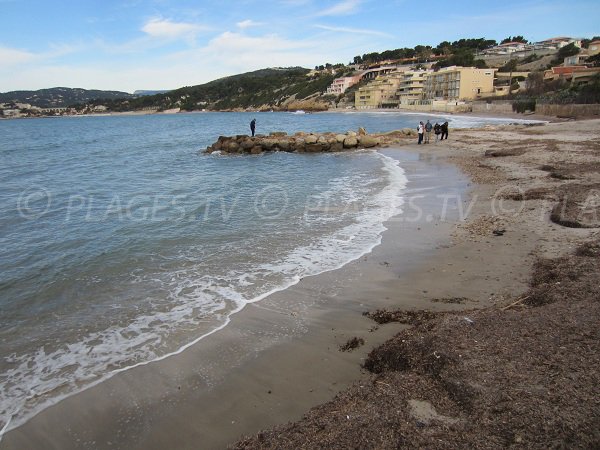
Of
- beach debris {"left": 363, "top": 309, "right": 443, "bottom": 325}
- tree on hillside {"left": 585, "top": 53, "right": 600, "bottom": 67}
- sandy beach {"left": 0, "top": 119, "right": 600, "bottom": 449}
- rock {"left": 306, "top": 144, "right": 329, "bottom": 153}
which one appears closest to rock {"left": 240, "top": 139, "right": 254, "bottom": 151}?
rock {"left": 306, "top": 144, "right": 329, "bottom": 153}

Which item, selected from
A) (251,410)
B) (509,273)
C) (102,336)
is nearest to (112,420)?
(251,410)

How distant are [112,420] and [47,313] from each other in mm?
3452

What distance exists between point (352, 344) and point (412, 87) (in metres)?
129

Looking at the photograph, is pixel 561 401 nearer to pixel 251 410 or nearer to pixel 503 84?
pixel 251 410

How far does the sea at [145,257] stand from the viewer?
579 cm

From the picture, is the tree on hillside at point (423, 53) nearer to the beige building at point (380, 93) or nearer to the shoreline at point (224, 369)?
the beige building at point (380, 93)

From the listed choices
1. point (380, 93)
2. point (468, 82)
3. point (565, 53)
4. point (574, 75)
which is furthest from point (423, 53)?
point (574, 75)

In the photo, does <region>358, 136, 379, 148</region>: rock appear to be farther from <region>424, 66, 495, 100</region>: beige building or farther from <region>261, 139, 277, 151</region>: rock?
<region>424, 66, 495, 100</region>: beige building

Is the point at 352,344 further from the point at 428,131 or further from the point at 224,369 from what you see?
the point at 428,131

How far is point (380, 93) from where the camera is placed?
13425 cm

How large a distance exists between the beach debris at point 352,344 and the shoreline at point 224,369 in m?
0.11

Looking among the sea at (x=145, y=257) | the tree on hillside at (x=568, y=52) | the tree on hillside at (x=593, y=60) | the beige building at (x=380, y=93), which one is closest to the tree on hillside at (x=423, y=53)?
the beige building at (x=380, y=93)

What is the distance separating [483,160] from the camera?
20844mm

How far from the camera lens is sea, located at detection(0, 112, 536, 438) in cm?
579
